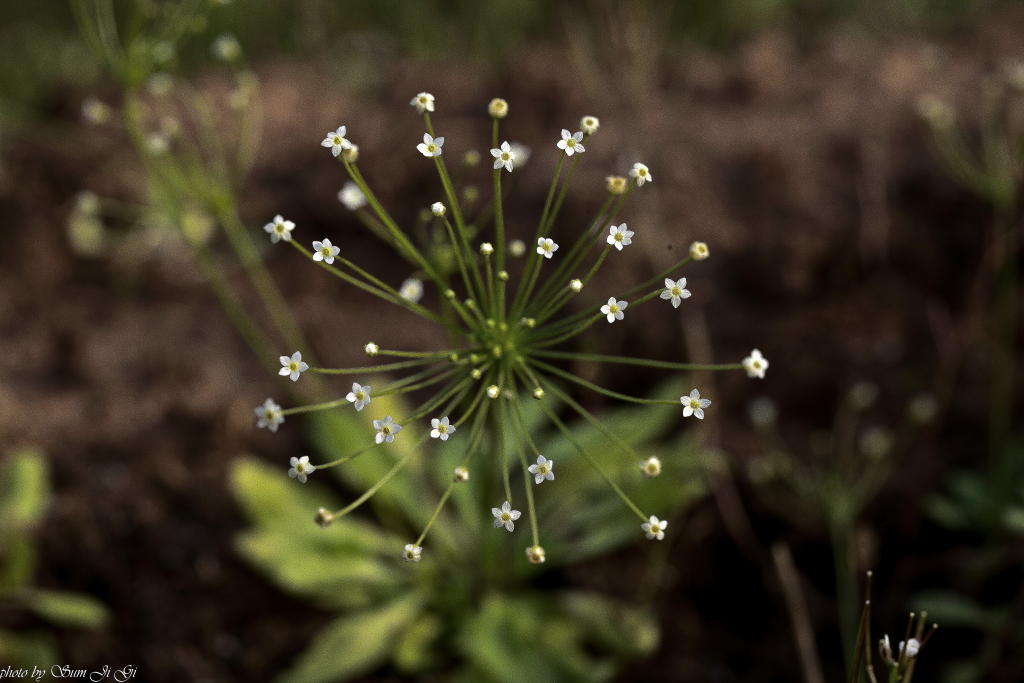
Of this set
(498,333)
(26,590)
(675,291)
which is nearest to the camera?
(675,291)

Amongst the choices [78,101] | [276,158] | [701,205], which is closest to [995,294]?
[701,205]

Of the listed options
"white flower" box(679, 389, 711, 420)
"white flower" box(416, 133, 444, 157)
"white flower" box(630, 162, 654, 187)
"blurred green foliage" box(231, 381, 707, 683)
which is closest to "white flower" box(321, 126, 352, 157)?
"white flower" box(416, 133, 444, 157)

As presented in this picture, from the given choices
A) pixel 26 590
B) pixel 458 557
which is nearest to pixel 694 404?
pixel 458 557

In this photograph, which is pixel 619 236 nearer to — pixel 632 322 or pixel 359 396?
pixel 359 396

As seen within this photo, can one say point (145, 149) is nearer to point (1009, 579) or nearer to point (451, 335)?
point (451, 335)

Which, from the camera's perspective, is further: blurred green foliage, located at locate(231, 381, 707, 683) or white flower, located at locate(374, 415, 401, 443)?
blurred green foliage, located at locate(231, 381, 707, 683)

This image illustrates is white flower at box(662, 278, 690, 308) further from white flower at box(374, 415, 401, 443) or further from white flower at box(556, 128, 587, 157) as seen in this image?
white flower at box(374, 415, 401, 443)

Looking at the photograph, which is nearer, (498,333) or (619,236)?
(619,236)
